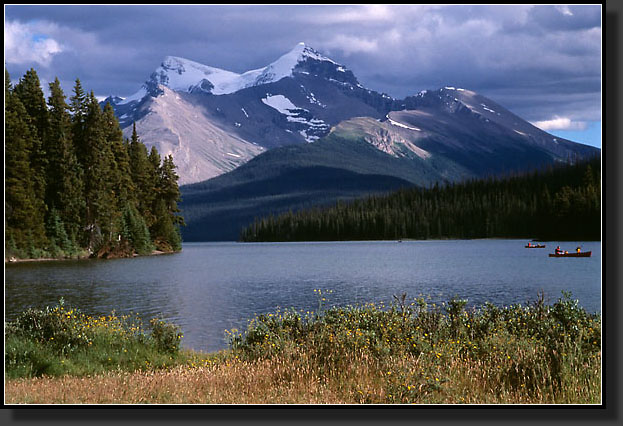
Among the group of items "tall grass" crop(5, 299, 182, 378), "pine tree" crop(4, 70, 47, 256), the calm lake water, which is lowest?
the calm lake water

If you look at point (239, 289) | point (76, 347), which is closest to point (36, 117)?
point (239, 289)

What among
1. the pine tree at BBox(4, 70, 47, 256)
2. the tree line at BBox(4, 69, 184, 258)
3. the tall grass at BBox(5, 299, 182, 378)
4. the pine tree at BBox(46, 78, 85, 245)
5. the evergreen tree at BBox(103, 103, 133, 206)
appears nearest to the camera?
the tall grass at BBox(5, 299, 182, 378)

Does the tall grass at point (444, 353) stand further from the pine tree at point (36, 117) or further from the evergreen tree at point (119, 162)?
the evergreen tree at point (119, 162)

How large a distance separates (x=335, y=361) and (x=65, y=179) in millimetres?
66024

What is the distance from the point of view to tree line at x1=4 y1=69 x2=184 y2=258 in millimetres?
63000

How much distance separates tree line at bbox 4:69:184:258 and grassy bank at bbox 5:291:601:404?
3938 centimetres

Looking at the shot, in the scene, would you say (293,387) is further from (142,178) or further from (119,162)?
(142,178)

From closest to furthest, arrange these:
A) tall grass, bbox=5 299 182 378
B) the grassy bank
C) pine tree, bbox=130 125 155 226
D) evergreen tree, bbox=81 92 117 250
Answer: the grassy bank, tall grass, bbox=5 299 182 378, evergreen tree, bbox=81 92 117 250, pine tree, bbox=130 125 155 226

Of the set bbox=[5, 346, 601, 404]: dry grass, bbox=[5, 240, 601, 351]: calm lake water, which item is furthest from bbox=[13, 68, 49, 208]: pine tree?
bbox=[5, 346, 601, 404]: dry grass

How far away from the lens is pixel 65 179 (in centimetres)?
7519

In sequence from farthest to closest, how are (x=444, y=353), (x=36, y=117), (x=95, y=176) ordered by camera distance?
(x=95, y=176)
(x=36, y=117)
(x=444, y=353)

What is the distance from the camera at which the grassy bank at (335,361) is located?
13414 millimetres

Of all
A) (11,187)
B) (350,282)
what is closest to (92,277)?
(11,187)

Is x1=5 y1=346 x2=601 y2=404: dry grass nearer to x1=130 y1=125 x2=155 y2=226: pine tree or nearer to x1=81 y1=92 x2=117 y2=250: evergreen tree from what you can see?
x1=81 y1=92 x2=117 y2=250: evergreen tree
